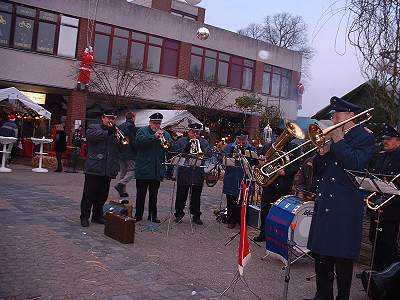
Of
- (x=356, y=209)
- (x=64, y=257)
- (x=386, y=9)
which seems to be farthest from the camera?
(x=386, y=9)

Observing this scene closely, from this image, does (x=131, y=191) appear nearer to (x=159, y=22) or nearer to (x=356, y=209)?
(x=356, y=209)

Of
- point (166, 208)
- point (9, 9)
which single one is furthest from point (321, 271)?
point (9, 9)

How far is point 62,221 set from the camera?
26.1ft

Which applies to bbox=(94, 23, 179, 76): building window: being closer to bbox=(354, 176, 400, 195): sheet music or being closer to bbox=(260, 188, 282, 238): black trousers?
bbox=(260, 188, 282, 238): black trousers

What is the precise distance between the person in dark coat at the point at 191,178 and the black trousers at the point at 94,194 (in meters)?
1.41

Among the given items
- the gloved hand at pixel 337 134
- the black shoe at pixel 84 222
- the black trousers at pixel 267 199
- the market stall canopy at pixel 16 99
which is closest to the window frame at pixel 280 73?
the market stall canopy at pixel 16 99

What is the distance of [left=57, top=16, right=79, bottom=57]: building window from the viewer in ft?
82.6

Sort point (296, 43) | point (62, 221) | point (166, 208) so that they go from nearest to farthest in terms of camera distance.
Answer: point (62, 221) < point (166, 208) < point (296, 43)

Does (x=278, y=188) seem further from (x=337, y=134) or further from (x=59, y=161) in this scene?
(x=59, y=161)

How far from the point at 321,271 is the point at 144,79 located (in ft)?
77.2

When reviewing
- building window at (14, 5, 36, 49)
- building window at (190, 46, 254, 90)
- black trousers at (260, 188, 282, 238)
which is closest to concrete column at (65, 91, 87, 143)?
building window at (14, 5, 36, 49)

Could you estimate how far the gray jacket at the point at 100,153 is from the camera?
25.3 feet

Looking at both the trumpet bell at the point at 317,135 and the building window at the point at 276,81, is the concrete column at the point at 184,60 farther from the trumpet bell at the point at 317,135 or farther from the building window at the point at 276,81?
the trumpet bell at the point at 317,135

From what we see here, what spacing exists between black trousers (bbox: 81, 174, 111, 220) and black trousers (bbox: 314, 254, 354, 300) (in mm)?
4280
